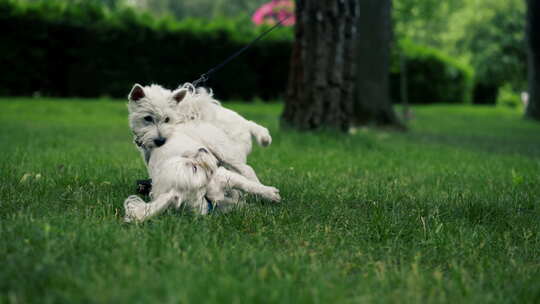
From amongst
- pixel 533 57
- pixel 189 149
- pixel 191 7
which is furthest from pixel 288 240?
pixel 191 7

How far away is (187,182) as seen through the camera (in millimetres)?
3422

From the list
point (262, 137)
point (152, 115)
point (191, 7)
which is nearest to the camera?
point (152, 115)

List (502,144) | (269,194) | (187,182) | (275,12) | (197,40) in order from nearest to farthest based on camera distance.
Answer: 1. (187,182)
2. (269,194)
3. (502,144)
4. (197,40)
5. (275,12)

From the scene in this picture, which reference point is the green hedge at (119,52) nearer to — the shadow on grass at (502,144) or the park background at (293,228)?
the park background at (293,228)

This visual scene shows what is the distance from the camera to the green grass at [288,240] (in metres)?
2.40

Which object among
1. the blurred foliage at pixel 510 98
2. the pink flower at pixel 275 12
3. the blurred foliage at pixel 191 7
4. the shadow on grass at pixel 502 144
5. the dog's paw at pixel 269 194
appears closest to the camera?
the dog's paw at pixel 269 194

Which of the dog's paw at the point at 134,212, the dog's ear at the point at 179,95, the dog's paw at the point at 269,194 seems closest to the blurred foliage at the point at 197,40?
the dog's paw at the point at 269,194

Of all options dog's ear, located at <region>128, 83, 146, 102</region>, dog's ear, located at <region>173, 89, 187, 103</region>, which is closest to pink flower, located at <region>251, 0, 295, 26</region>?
dog's ear, located at <region>173, 89, 187, 103</region>

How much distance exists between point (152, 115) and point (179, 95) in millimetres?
234

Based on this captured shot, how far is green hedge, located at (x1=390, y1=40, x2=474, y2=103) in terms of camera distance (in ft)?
83.8

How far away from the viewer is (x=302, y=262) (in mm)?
2855

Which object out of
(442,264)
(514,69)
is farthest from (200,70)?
(514,69)

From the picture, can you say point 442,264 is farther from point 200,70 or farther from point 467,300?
point 200,70

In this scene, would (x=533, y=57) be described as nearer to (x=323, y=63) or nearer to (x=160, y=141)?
(x=323, y=63)
